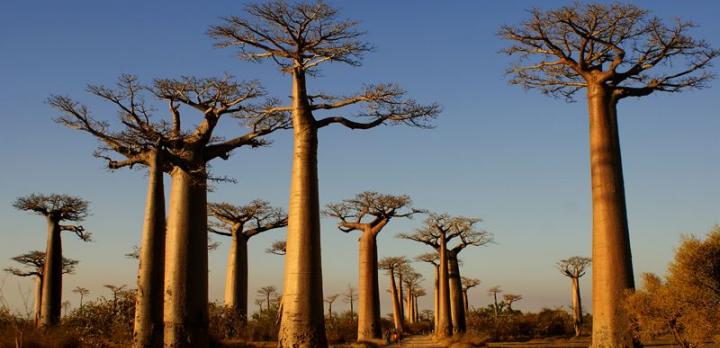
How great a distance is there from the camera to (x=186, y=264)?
1267cm

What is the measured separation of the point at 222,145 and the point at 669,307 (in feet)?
27.4

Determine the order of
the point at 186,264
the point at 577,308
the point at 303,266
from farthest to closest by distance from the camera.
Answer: the point at 577,308 → the point at 186,264 → the point at 303,266

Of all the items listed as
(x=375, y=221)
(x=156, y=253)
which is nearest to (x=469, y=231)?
(x=375, y=221)

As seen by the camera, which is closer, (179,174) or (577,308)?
(179,174)

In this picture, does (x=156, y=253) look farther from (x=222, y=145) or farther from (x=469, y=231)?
(x=469, y=231)

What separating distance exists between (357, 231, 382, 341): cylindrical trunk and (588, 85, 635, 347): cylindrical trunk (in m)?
13.4

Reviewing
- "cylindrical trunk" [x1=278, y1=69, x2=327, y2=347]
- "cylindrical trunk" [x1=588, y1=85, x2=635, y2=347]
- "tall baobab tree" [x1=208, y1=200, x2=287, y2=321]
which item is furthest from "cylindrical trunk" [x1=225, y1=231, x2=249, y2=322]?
"cylindrical trunk" [x1=588, y1=85, x2=635, y2=347]

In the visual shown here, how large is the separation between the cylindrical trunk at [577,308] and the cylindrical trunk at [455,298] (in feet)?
25.5

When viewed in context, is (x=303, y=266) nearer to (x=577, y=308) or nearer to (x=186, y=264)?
(x=186, y=264)

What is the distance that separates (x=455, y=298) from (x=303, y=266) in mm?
18538

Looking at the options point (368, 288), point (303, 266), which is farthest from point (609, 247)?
point (368, 288)

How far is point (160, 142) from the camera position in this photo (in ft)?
40.7

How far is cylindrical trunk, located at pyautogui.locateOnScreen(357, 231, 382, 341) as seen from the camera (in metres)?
25.6

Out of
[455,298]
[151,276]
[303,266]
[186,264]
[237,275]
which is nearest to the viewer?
[303,266]
